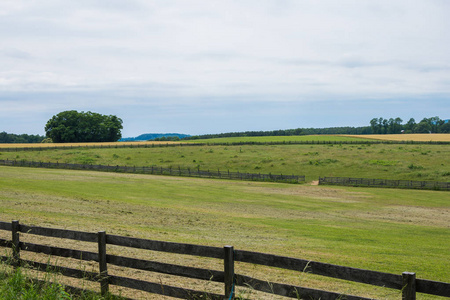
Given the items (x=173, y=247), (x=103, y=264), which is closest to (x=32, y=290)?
(x=103, y=264)

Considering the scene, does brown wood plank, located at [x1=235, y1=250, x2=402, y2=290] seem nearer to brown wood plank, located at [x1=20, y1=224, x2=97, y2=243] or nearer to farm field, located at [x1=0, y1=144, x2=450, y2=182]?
brown wood plank, located at [x1=20, y1=224, x2=97, y2=243]

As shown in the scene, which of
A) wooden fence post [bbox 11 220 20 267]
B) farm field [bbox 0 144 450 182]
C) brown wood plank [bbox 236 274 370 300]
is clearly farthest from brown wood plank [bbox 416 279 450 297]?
farm field [bbox 0 144 450 182]

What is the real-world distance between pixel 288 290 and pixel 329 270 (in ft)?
2.65

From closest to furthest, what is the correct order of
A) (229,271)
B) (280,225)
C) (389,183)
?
1. (229,271)
2. (280,225)
3. (389,183)

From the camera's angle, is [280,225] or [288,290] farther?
[280,225]

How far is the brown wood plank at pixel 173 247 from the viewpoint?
24.7 feet

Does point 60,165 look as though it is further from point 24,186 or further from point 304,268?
point 304,268

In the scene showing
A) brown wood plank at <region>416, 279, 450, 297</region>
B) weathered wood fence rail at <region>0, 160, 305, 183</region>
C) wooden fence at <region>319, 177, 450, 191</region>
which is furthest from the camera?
weathered wood fence rail at <region>0, 160, 305, 183</region>

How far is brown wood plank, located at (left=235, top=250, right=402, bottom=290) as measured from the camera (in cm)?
615

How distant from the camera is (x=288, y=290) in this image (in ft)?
22.9

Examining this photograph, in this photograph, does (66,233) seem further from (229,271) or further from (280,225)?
(280,225)

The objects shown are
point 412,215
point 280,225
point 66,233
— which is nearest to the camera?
point 66,233

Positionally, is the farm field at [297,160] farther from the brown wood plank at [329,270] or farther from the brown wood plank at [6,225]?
the brown wood plank at [329,270]

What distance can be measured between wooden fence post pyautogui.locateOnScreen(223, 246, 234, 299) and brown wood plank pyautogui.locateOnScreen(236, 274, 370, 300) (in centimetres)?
15
